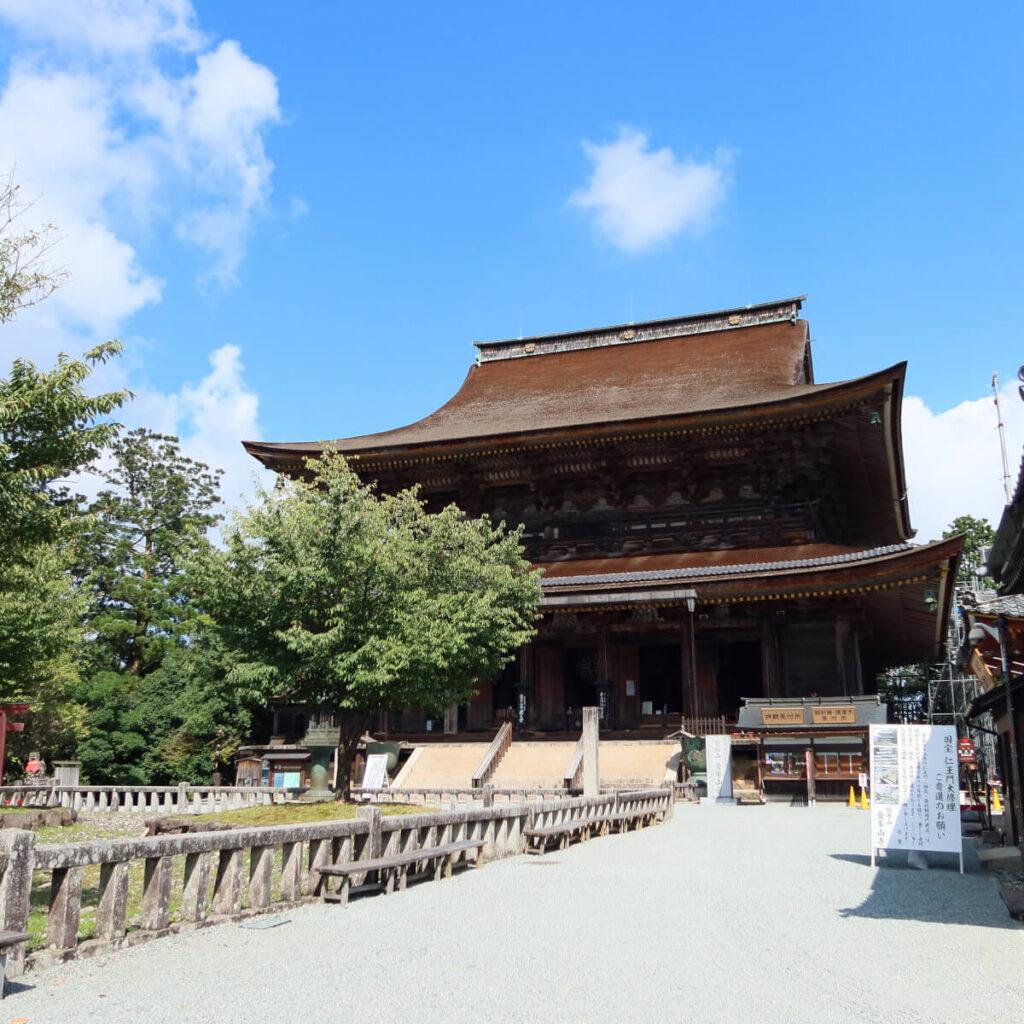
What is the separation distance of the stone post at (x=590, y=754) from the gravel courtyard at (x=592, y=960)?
6.08 meters

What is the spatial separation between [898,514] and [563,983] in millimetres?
25467

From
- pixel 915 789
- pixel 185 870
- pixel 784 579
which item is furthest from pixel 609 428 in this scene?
pixel 185 870

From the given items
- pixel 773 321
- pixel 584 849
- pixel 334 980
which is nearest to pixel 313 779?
pixel 584 849

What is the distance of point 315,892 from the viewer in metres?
8.48

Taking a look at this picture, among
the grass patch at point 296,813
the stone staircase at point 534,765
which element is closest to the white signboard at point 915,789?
the grass patch at point 296,813

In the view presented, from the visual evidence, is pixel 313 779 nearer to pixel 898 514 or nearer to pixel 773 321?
pixel 898 514

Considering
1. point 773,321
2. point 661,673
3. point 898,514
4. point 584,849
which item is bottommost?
point 584,849

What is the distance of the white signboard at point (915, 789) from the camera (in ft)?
35.5

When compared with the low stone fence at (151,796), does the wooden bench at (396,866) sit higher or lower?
higher

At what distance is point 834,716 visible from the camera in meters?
18.5

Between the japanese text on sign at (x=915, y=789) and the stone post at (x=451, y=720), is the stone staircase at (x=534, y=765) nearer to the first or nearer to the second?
the stone post at (x=451, y=720)

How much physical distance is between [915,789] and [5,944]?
9743 mm

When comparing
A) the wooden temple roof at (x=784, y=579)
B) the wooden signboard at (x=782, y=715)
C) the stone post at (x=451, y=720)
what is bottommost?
the stone post at (x=451, y=720)

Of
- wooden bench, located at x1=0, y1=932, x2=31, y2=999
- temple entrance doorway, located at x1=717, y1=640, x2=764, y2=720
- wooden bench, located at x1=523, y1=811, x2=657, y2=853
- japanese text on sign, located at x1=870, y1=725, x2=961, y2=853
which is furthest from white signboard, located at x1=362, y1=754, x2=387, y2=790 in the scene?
wooden bench, located at x1=0, y1=932, x2=31, y2=999
